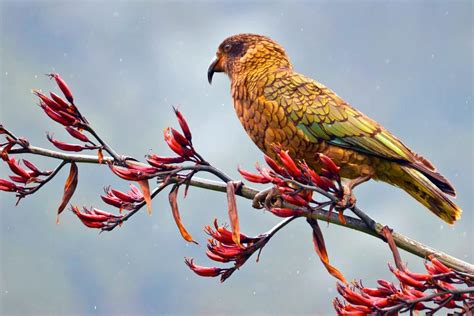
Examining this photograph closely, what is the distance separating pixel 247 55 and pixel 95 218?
61.4 inches

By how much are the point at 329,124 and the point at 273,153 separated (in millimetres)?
313

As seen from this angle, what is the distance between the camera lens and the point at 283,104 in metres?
3.14

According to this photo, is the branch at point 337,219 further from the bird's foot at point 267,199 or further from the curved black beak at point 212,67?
the curved black beak at point 212,67

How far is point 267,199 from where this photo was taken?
2283 millimetres

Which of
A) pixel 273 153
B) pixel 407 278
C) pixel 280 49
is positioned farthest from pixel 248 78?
pixel 407 278

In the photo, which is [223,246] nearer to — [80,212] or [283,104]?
[80,212]

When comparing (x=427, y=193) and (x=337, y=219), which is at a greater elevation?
(x=427, y=193)

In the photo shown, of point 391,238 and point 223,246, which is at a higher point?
point 391,238

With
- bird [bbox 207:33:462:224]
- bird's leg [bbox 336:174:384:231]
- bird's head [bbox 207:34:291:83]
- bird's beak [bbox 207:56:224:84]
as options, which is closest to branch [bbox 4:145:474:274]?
bird's leg [bbox 336:174:384:231]

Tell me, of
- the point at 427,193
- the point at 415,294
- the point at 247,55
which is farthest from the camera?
the point at 247,55

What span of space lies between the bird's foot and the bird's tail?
2.96 feet

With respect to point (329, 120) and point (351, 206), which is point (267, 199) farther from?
point (329, 120)

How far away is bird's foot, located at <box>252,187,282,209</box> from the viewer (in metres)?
2.27

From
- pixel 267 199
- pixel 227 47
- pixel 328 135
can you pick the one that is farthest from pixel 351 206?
pixel 227 47
